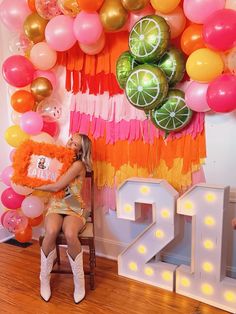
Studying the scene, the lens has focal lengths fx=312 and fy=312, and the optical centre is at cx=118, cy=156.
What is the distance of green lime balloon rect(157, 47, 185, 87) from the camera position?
188 centimetres

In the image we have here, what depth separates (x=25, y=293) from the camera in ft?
6.97

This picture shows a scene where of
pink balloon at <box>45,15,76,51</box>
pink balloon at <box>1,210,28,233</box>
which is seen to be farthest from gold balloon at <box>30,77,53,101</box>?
pink balloon at <box>1,210,28,233</box>

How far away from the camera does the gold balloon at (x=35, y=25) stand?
2266mm

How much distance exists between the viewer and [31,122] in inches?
94.0

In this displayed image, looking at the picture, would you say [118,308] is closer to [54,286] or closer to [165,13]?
[54,286]

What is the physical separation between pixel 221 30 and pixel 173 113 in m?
0.55

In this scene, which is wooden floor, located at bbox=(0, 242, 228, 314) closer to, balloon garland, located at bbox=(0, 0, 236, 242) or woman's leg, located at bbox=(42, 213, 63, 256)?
woman's leg, located at bbox=(42, 213, 63, 256)

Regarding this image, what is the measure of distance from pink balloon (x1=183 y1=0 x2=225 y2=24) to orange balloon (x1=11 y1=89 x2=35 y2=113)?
4.37ft

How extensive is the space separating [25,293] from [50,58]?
170cm

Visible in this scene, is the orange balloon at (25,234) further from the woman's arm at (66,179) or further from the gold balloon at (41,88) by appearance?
the gold balloon at (41,88)

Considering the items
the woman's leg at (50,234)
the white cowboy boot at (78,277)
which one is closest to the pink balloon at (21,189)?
the woman's leg at (50,234)

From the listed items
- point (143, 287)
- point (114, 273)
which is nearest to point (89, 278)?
point (114, 273)

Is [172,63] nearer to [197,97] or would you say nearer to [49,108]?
[197,97]

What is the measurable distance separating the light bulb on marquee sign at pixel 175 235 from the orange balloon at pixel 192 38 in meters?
0.83
